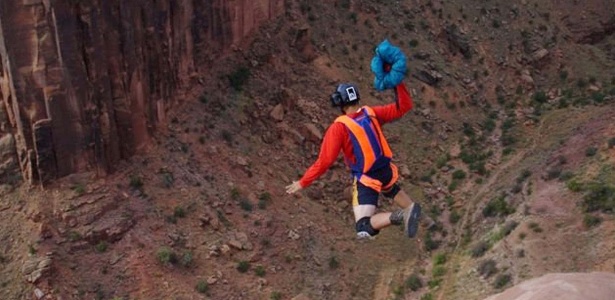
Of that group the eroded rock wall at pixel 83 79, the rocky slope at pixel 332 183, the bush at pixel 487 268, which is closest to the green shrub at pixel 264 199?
the rocky slope at pixel 332 183

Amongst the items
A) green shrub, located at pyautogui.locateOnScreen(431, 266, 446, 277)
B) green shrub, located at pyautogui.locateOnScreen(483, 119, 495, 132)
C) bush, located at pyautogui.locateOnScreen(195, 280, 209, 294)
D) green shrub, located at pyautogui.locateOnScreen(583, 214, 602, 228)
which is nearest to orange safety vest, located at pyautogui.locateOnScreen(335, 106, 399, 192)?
green shrub, located at pyautogui.locateOnScreen(583, 214, 602, 228)

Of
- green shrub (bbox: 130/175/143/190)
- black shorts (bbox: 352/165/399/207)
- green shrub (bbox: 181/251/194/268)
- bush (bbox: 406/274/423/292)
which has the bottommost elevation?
bush (bbox: 406/274/423/292)

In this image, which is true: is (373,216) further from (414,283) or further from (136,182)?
(136,182)

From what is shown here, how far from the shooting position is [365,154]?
1584cm

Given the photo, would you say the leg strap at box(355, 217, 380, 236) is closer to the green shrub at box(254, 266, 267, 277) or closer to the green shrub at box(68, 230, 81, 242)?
the green shrub at box(254, 266, 267, 277)

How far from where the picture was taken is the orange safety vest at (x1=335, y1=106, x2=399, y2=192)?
15695 millimetres

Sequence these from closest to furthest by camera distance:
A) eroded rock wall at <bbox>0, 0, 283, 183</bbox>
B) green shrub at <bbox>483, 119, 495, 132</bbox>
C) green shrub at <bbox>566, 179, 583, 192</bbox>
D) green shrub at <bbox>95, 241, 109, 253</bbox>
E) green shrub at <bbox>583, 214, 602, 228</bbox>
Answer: green shrub at <bbox>583, 214, 602, 228</bbox> → eroded rock wall at <bbox>0, 0, 283, 183</bbox> → green shrub at <bbox>95, 241, 109, 253</bbox> → green shrub at <bbox>566, 179, 583, 192</bbox> → green shrub at <bbox>483, 119, 495, 132</bbox>

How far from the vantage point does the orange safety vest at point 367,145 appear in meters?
15.7

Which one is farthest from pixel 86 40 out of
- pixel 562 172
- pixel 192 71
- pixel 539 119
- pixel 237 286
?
pixel 539 119

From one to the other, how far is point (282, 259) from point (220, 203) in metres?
2.98

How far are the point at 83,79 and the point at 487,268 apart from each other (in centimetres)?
1385

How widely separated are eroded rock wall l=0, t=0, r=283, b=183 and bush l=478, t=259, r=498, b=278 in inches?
482

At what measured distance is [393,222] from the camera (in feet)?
52.2

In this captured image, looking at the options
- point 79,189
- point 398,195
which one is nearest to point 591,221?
point 398,195
